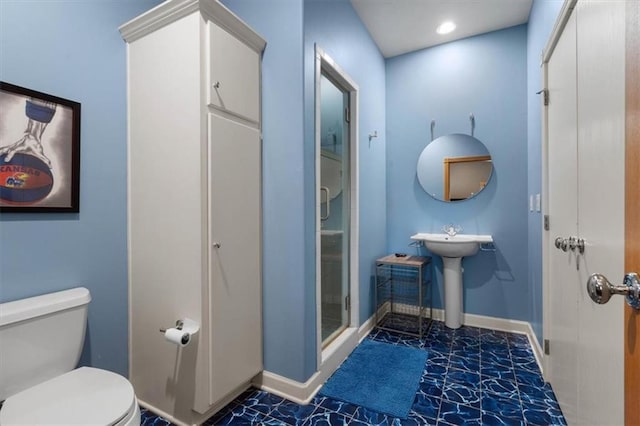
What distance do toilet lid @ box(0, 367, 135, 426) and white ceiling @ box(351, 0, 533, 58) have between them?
2.84 meters

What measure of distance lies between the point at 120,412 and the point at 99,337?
71 centimetres

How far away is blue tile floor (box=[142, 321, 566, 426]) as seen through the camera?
153cm

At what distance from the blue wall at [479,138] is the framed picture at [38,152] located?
2.61 m

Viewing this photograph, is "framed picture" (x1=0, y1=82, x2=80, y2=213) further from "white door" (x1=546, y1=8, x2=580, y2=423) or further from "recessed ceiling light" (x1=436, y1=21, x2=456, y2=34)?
"recessed ceiling light" (x1=436, y1=21, x2=456, y2=34)

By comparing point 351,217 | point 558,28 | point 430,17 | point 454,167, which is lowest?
point 351,217

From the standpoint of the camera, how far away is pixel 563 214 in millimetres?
1479

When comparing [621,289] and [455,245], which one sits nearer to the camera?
[621,289]

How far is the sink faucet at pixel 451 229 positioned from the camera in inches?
109

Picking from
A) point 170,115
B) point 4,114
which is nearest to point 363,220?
point 170,115

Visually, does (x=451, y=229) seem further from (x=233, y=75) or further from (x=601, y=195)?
(x=233, y=75)

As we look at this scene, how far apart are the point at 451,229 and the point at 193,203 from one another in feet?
7.69

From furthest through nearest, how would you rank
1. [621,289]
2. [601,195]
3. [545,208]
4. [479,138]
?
1. [479,138]
2. [545,208]
3. [601,195]
4. [621,289]

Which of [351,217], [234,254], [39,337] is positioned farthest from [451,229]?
[39,337]

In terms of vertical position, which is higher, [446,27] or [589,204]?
[446,27]
